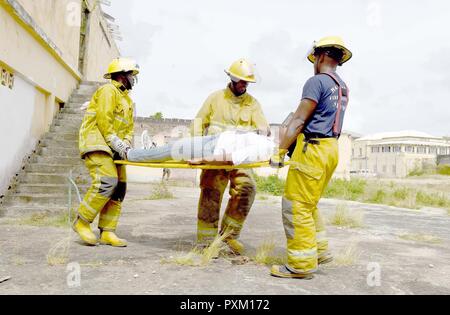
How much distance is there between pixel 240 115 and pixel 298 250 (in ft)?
5.24

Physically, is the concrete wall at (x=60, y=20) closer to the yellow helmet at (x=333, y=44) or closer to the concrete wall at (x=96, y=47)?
the concrete wall at (x=96, y=47)

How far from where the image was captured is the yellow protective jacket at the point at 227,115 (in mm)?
4371

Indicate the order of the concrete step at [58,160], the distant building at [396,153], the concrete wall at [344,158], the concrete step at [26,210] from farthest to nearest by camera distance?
the distant building at [396,153], the concrete wall at [344,158], the concrete step at [58,160], the concrete step at [26,210]

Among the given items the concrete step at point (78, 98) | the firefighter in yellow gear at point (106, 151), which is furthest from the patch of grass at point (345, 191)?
the firefighter in yellow gear at point (106, 151)

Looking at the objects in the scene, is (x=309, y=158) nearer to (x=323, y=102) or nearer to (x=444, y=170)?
(x=323, y=102)

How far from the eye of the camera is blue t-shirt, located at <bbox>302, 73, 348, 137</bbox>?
137 inches

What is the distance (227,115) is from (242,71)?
1.57ft

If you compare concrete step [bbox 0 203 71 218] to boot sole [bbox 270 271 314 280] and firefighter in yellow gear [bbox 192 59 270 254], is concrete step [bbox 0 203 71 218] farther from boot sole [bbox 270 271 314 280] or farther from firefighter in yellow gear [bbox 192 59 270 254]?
boot sole [bbox 270 271 314 280]

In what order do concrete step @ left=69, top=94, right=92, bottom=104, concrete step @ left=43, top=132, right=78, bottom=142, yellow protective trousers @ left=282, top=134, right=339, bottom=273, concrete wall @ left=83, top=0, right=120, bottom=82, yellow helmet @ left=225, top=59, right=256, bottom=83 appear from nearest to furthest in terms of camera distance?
yellow protective trousers @ left=282, top=134, right=339, bottom=273 → yellow helmet @ left=225, top=59, right=256, bottom=83 → concrete step @ left=43, top=132, right=78, bottom=142 → concrete step @ left=69, top=94, right=92, bottom=104 → concrete wall @ left=83, top=0, right=120, bottom=82

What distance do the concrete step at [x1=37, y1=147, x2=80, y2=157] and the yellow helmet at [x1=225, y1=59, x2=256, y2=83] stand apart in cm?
515

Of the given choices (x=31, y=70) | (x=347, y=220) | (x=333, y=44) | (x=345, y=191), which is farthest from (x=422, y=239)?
(x=345, y=191)

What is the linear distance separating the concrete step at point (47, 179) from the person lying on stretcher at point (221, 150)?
13.3ft

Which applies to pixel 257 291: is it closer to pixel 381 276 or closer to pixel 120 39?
pixel 381 276

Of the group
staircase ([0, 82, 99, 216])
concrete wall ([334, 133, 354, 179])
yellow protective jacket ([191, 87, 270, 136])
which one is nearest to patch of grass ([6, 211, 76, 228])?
staircase ([0, 82, 99, 216])
